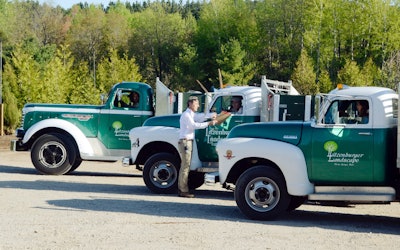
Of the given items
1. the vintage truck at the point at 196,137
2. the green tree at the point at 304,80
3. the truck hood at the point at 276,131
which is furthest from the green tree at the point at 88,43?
the truck hood at the point at 276,131

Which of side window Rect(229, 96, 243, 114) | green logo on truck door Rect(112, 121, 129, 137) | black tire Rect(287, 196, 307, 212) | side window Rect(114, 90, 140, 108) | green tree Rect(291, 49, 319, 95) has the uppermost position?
green tree Rect(291, 49, 319, 95)

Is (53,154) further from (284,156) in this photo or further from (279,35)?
(279,35)

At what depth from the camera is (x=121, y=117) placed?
65.5 ft

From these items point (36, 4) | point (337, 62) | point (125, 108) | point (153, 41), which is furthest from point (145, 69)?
point (125, 108)

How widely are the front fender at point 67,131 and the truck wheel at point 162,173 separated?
435 centimetres

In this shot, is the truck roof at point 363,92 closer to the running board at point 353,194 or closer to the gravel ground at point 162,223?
the running board at point 353,194

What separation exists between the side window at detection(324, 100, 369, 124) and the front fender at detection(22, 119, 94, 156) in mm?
9433

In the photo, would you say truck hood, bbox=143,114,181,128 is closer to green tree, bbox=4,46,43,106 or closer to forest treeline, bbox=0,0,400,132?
forest treeline, bbox=0,0,400,132

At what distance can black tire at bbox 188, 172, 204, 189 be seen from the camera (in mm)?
16484

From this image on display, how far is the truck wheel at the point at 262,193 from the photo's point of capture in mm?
12047

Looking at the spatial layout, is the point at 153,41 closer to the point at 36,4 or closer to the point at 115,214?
the point at 36,4

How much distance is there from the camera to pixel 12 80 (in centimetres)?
4878

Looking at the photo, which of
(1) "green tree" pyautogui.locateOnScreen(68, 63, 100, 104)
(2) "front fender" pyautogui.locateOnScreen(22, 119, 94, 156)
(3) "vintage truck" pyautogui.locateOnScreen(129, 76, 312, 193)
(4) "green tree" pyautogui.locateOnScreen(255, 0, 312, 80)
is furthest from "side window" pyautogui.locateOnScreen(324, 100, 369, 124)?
(4) "green tree" pyautogui.locateOnScreen(255, 0, 312, 80)

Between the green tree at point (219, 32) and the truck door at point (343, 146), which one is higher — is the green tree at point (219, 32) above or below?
above
